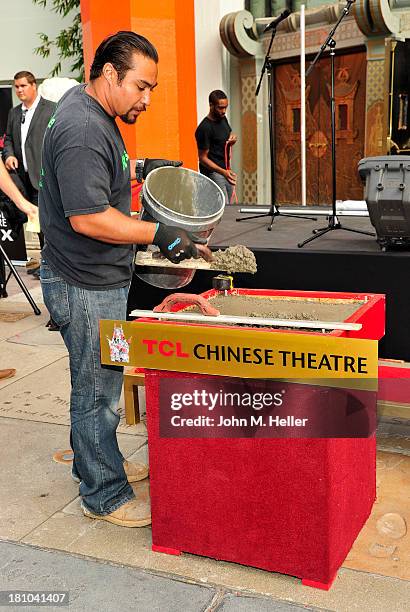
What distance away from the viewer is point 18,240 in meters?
8.57

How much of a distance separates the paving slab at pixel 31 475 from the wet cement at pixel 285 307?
3.57ft

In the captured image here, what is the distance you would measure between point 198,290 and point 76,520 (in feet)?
4.75

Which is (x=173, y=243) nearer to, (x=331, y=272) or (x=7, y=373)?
(x=331, y=272)

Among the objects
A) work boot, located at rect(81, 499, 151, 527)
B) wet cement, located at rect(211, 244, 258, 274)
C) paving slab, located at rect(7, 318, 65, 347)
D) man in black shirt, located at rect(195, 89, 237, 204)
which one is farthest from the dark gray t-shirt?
man in black shirt, located at rect(195, 89, 237, 204)

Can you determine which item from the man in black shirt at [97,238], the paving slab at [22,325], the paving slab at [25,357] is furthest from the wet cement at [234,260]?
the paving slab at [22,325]

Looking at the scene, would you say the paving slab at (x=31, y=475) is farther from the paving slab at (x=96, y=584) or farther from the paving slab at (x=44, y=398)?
the paving slab at (x=96, y=584)

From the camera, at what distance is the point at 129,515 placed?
2877 mm

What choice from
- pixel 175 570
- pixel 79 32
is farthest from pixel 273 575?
pixel 79 32

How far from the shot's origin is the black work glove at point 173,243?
2.49 metres

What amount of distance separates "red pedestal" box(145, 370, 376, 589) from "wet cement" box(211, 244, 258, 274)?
60cm

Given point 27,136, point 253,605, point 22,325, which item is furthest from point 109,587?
point 27,136

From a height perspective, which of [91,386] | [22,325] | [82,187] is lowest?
[22,325]

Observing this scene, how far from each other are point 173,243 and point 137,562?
3.71ft

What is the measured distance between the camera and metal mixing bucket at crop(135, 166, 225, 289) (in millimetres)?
2791
